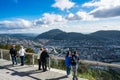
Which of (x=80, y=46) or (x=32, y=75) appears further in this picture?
(x=80, y=46)

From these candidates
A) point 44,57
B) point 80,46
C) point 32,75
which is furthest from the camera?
point 80,46

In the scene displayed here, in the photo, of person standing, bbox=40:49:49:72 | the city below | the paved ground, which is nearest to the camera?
the paved ground

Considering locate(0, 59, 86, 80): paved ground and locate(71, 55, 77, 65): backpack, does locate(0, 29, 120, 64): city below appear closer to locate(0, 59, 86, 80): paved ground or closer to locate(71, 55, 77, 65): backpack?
locate(0, 59, 86, 80): paved ground

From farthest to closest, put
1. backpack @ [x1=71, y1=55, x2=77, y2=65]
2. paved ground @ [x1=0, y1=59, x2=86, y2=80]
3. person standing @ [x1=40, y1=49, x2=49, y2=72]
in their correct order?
person standing @ [x1=40, y1=49, x2=49, y2=72] → paved ground @ [x1=0, y1=59, x2=86, y2=80] → backpack @ [x1=71, y1=55, x2=77, y2=65]

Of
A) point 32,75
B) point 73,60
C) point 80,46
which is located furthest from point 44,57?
point 80,46

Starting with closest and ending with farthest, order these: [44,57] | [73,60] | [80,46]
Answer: [73,60], [44,57], [80,46]

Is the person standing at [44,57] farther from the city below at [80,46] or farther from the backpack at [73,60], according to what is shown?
the backpack at [73,60]

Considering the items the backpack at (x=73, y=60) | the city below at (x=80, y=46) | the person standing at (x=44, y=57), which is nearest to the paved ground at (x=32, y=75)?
the person standing at (x=44, y=57)

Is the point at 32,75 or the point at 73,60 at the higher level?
the point at 73,60

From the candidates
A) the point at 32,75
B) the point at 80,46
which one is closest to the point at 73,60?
the point at 32,75

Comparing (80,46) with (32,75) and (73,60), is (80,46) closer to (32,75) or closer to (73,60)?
(32,75)

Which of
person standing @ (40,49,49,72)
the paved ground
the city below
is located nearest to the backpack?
the paved ground

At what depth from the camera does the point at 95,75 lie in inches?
539

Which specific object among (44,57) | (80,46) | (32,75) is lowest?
(32,75)
